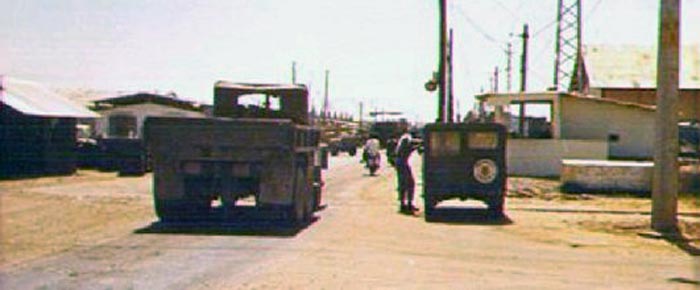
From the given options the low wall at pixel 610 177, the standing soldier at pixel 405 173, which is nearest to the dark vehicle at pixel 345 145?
the low wall at pixel 610 177

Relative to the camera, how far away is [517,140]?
33.7 meters

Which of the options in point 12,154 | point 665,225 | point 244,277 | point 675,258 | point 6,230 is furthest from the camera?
point 12,154

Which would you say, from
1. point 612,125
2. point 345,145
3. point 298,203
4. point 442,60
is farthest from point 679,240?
point 345,145

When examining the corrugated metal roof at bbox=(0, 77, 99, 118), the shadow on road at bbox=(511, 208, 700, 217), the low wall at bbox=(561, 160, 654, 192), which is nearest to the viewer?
the shadow on road at bbox=(511, 208, 700, 217)

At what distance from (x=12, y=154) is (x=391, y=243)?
22.4m

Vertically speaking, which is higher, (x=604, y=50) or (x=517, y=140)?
(x=604, y=50)

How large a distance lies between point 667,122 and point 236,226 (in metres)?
8.16

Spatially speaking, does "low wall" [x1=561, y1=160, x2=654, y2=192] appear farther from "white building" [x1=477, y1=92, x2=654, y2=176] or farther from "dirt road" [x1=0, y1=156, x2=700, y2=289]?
"white building" [x1=477, y1=92, x2=654, y2=176]

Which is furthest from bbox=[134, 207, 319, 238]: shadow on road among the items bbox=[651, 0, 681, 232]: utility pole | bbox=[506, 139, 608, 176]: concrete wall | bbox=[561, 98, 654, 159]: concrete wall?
bbox=[561, 98, 654, 159]: concrete wall

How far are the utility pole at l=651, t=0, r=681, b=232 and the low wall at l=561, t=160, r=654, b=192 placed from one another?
8686 mm

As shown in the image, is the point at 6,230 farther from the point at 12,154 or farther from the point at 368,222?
the point at 12,154

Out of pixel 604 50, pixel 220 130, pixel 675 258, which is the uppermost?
pixel 604 50

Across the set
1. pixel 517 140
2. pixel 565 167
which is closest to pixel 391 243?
pixel 565 167

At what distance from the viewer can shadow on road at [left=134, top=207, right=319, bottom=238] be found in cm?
1455
